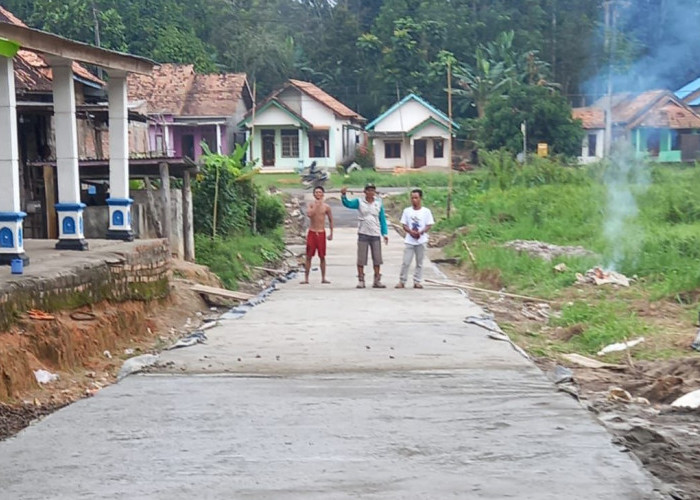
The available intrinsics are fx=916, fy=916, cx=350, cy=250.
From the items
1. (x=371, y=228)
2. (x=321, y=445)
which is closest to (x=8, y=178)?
(x=371, y=228)

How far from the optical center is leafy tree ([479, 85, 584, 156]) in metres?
40.5

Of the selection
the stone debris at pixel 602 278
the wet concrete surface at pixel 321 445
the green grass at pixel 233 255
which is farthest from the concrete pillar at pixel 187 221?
the wet concrete surface at pixel 321 445

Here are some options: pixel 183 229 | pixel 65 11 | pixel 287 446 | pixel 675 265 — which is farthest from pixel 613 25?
pixel 65 11

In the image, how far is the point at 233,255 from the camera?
17.9 metres

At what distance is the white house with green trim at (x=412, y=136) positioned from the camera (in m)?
48.6

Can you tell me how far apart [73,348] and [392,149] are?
41.8 meters

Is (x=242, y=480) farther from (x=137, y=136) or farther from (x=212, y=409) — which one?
(x=137, y=136)

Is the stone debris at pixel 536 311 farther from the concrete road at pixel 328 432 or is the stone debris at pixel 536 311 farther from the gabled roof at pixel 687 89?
the gabled roof at pixel 687 89

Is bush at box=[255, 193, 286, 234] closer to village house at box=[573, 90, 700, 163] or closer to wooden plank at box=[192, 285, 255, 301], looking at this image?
wooden plank at box=[192, 285, 255, 301]

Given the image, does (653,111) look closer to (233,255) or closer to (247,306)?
(233,255)

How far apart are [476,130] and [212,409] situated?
1607 inches

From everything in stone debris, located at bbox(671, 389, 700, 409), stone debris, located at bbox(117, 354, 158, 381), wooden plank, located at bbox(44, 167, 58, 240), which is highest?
wooden plank, located at bbox(44, 167, 58, 240)

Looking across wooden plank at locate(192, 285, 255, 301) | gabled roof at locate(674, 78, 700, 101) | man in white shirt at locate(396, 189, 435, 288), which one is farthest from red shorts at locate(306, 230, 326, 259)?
gabled roof at locate(674, 78, 700, 101)

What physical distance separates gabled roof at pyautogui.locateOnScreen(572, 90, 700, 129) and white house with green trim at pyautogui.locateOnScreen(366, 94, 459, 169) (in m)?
17.1
